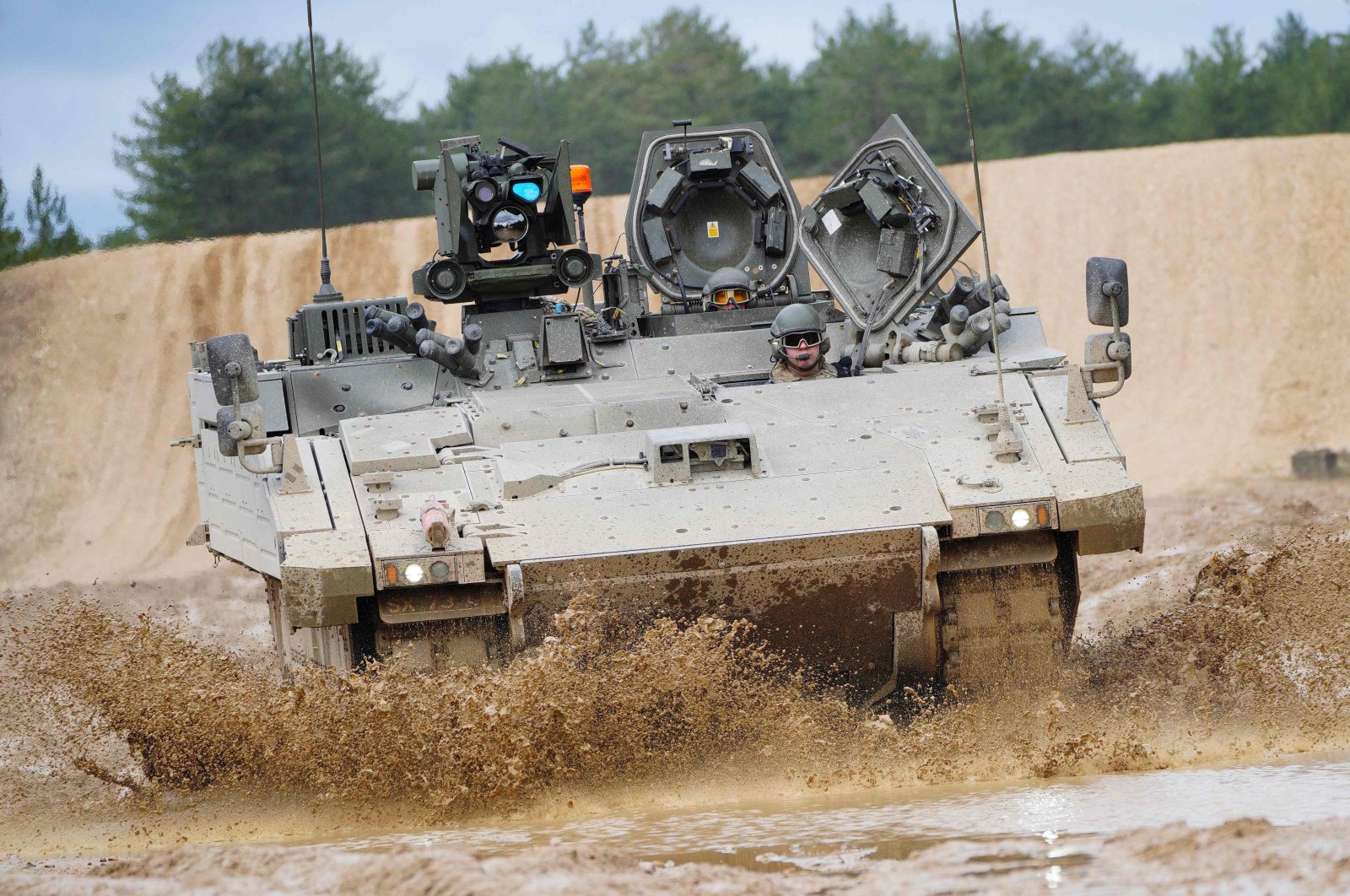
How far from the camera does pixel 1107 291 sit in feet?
30.9

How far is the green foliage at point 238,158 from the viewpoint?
3325 centimetres

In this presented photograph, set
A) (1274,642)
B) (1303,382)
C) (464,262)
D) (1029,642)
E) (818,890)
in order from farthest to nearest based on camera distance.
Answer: (1303,382)
(464,262)
(1274,642)
(1029,642)
(818,890)

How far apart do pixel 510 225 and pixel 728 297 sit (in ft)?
4.49

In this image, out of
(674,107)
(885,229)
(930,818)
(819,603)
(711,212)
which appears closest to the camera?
(930,818)

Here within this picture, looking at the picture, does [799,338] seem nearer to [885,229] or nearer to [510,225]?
[885,229]

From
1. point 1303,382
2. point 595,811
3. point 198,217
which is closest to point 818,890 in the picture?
point 595,811

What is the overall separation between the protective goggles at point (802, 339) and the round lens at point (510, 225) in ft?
5.89

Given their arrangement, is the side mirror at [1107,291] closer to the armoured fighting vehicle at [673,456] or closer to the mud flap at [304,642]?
the armoured fighting vehicle at [673,456]

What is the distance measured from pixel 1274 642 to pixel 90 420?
831 inches

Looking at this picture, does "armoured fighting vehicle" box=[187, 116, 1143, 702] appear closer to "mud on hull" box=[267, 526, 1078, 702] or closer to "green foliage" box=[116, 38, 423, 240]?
"mud on hull" box=[267, 526, 1078, 702]

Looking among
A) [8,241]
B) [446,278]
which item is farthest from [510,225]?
[8,241]

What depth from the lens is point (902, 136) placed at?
11742 millimetres

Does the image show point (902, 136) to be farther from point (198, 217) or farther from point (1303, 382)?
point (198, 217)

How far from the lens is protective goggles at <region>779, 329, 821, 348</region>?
10633 mm
